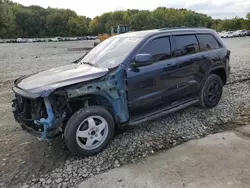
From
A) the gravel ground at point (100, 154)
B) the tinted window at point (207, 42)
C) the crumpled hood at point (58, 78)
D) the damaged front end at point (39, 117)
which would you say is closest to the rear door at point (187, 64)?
the tinted window at point (207, 42)

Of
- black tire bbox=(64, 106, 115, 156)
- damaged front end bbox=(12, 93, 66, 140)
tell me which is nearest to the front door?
black tire bbox=(64, 106, 115, 156)

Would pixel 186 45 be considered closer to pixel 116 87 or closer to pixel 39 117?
pixel 116 87

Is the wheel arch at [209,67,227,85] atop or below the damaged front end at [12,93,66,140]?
atop

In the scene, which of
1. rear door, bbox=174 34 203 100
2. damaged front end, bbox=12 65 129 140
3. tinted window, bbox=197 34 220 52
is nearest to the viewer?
damaged front end, bbox=12 65 129 140

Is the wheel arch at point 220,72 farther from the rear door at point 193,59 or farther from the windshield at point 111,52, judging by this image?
the windshield at point 111,52

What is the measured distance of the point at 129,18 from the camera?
9400 centimetres

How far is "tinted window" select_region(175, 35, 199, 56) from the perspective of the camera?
14.8 feet

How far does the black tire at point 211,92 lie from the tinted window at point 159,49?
1250mm

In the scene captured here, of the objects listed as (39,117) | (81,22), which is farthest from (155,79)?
(81,22)

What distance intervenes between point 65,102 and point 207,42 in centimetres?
330

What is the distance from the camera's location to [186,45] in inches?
183

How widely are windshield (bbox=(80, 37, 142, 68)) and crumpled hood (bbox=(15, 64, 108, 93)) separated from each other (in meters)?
0.24

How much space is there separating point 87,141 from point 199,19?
92.7 m

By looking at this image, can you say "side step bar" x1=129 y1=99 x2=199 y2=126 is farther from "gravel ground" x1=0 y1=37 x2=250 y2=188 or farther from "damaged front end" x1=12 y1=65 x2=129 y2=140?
"gravel ground" x1=0 y1=37 x2=250 y2=188
